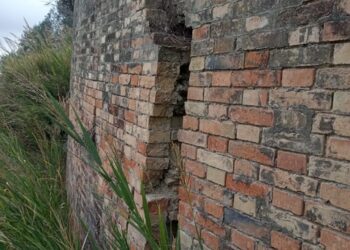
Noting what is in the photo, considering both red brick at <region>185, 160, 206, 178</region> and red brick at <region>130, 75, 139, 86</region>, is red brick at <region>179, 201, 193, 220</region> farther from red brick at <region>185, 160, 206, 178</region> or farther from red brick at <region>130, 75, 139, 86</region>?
red brick at <region>130, 75, 139, 86</region>

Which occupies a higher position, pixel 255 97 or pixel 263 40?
pixel 263 40

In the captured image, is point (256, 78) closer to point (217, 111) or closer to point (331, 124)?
point (217, 111)

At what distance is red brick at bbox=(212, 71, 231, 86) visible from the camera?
205 centimetres

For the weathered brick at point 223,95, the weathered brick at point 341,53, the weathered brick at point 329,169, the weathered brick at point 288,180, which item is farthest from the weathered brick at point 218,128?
the weathered brick at point 341,53

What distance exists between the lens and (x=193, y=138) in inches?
91.0

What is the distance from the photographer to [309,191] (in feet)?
5.31

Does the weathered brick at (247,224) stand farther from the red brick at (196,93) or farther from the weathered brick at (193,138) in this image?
the red brick at (196,93)

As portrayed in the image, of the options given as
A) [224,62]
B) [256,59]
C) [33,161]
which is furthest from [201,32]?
[33,161]

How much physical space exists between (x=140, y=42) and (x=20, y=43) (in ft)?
19.4

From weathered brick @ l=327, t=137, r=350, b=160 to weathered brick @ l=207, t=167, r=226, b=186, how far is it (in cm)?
63

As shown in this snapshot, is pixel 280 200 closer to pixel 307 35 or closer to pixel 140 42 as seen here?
pixel 307 35

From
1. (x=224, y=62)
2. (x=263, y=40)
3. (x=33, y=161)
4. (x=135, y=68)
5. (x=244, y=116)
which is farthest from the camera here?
(x=33, y=161)

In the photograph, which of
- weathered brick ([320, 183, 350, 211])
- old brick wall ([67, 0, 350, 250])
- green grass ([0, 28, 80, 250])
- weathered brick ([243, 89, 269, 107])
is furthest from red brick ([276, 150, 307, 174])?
green grass ([0, 28, 80, 250])

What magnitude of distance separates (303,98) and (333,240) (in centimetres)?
51
